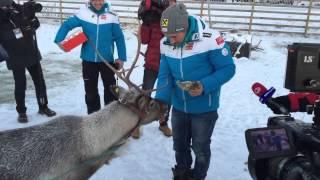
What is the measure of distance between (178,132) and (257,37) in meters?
11.7

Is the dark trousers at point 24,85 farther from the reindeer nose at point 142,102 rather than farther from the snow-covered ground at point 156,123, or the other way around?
the reindeer nose at point 142,102

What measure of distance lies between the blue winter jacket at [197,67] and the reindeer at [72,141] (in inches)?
7.6

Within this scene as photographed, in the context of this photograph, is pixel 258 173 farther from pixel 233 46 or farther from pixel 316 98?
pixel 233 46

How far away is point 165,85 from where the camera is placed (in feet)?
11.6

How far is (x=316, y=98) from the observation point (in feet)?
8.62

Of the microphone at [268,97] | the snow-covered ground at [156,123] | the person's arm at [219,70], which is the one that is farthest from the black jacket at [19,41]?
the microphone at [268,97]

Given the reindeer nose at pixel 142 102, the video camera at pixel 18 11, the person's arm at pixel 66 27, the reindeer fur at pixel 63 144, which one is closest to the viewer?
the reindeer fur at pixel 63 144

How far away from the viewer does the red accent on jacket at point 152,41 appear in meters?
4.75

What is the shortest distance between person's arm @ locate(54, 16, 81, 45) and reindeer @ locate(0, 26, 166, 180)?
4.98 feet

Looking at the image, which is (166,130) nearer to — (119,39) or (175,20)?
(119,39)

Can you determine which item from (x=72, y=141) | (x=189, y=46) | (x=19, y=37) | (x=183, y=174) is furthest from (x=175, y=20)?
(x=19, y=37)

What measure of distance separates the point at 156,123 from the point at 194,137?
2.16 meters

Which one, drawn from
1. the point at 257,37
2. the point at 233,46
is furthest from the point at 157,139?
the point at 257,37

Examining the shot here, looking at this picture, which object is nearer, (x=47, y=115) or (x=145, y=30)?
(x=145, y=30)
